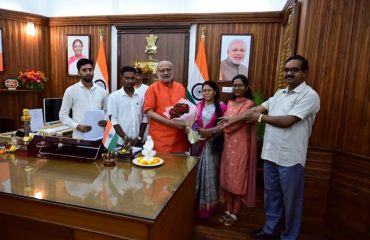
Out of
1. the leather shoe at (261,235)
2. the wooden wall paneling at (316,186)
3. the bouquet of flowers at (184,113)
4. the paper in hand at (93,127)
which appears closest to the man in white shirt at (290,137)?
the leather shoe at (261,235)

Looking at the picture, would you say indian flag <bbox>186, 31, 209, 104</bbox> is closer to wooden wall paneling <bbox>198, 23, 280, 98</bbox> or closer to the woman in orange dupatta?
wooden wall paneling <bbox>198, 23, 280, 98</bbox>

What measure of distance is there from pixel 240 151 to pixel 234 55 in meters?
2.25

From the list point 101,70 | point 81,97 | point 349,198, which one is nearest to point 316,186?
point 349,198

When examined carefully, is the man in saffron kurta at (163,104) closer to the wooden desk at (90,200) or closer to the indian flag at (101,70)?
the wooden desk at (90,200)

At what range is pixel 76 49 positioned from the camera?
4.80 m

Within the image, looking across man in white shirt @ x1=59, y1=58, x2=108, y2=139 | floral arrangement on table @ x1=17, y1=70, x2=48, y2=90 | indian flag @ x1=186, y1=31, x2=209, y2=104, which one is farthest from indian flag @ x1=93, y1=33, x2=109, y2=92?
man in white shirt @ x1=59, y1=58, x2=108, y2=139

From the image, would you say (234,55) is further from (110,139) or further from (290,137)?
(110,139)

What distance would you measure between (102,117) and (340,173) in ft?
6.70

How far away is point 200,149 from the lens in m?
2.48

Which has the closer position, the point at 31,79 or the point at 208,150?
the point at 208,150

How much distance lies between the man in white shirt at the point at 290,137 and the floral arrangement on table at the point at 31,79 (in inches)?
159

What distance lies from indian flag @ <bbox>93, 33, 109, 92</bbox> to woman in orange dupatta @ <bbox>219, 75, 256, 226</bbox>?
115 inches

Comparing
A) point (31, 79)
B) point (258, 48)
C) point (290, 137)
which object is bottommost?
point (290, 137)

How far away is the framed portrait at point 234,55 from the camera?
13.3 ft
